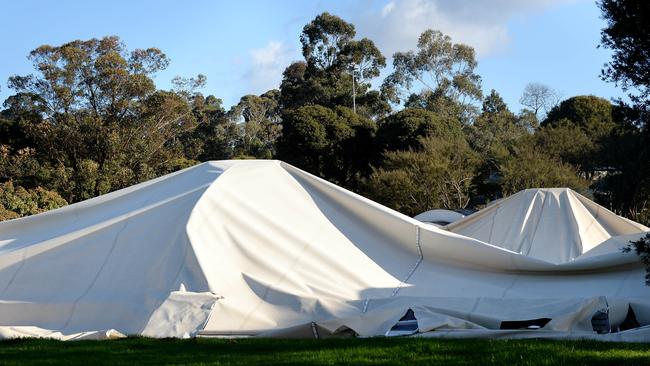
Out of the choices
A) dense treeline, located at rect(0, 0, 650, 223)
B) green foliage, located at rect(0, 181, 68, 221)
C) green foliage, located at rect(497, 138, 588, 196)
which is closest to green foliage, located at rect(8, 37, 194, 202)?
dense treeline, located at rect(0, 0, 650, 223)

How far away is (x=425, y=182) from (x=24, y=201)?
653 inches

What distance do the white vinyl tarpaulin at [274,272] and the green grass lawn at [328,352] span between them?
64cm

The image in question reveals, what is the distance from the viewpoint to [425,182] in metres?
34.4

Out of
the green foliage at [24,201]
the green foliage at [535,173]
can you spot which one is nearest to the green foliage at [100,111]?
the green foliage at [24,201]

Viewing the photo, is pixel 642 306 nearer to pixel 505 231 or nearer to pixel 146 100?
pixel 505 231

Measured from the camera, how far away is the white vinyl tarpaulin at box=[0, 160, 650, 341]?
8.72 m

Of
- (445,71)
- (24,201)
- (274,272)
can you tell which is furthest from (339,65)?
(274,272)

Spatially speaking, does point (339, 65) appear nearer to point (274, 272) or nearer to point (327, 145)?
point (327, 145)

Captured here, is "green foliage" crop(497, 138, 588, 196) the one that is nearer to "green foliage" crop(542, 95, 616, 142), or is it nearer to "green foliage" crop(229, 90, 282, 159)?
"green foliage" crop(542, 95, 616, 142)

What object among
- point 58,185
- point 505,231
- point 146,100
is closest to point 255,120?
point 146,100

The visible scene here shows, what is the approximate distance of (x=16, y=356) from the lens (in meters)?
7.50

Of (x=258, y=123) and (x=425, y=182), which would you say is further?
(x=258, y=123)

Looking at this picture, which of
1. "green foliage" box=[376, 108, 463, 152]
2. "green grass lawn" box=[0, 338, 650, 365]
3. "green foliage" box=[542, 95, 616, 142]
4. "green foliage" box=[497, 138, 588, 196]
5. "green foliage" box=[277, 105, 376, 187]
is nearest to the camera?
"green grass lawn" box=[0, 338, 650, 365]

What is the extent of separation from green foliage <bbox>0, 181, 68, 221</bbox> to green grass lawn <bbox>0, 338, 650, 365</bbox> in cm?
1540
